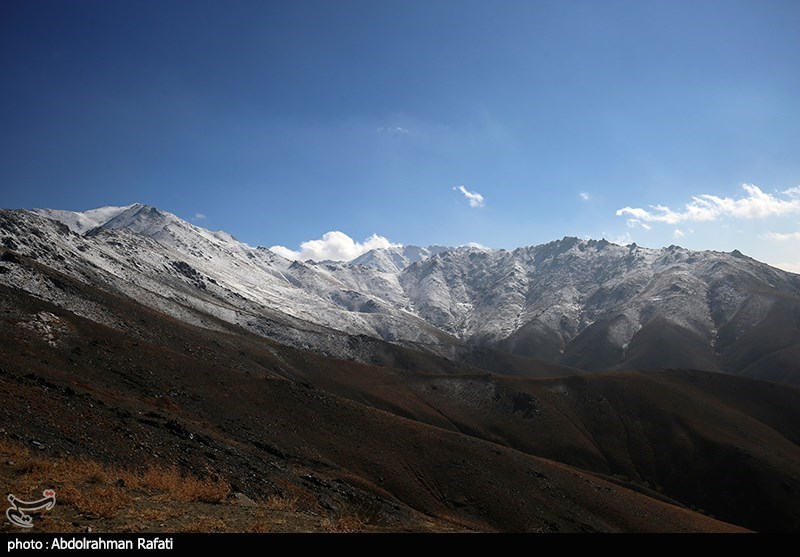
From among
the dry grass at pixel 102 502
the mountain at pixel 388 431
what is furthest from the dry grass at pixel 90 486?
the mountain at pixel 388 431

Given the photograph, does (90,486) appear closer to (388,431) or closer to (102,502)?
(102,502)

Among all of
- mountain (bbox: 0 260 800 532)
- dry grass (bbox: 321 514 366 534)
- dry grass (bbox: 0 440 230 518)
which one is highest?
dry grass (bbox: 321 514 366 534)

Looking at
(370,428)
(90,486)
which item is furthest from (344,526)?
(370,428)

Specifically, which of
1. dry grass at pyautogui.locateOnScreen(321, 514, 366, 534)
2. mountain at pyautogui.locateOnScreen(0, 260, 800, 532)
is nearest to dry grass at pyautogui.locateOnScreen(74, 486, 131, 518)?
mountain at pyautogui.locateOnScreen(0, 260, 800, 532)

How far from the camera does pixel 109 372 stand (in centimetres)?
6556

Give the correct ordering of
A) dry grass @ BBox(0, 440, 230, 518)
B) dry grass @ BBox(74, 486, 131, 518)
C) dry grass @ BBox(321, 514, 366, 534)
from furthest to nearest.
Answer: dry grass @ BBox(0, 440, 230, 518) < dry grass @ BBox(321, 514, 366, 534) < dry grass @ BBox(74, 486, 131, 518)

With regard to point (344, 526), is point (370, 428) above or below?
below

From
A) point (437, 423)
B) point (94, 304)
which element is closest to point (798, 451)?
point (437, 423)

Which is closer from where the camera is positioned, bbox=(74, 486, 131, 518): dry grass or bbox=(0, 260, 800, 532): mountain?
bbox=(74, 486, 131, 518): dry grass

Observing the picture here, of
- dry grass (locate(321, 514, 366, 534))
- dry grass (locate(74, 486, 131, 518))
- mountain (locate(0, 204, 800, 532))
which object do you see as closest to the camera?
dry grass (locate(74, 486, 131, 518))

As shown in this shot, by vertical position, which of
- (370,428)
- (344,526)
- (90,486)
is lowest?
(370,428)

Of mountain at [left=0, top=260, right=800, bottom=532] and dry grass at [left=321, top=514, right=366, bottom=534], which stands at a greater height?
dry grass at [left=321, top=514, right=366, bottom=534]

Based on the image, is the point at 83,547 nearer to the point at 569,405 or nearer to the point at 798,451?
the point at 569,405

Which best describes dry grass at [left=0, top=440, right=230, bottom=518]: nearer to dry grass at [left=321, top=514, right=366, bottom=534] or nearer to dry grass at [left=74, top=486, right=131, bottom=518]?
dry grass at [left=74, top=486, right=131, bottom=518]
